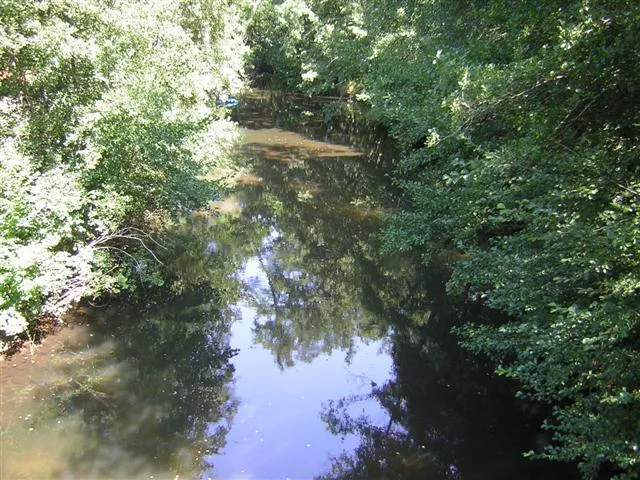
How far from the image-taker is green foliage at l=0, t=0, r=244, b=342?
7.75 metres

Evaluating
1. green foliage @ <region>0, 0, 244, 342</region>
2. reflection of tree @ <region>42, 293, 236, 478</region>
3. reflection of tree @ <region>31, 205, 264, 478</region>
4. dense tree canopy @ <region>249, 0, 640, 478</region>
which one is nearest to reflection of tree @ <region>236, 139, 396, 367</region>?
reflection of tree @ <region>31, 205, 264, 478</region>

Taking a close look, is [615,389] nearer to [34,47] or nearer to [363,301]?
[363,301]

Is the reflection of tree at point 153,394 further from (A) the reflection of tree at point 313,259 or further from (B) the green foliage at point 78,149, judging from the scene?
(A) the reflection of tree at point 313,259

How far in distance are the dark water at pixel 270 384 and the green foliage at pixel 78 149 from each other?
1184mm

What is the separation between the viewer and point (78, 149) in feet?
30.5

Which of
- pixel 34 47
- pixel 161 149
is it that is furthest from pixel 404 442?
pixel 34 47

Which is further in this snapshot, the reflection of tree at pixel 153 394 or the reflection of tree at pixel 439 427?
the reflection of tree at pixel 439 427

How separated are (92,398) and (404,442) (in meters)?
4.83

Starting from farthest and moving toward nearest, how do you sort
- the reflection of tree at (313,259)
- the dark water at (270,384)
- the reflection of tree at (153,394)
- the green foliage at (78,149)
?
the reflection of tree at (313,259), the green foliage at (78,149), the dark water at (270,384), the reflection of tree at (153,394)

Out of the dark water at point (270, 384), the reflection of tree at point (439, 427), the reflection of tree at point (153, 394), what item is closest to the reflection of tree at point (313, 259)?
the dark water at point (270, 384)

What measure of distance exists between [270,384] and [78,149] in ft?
18.3

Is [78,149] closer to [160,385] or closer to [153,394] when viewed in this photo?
[160,385]

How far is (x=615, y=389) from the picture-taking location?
14.4ft

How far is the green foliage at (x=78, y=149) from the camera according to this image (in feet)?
25.4
